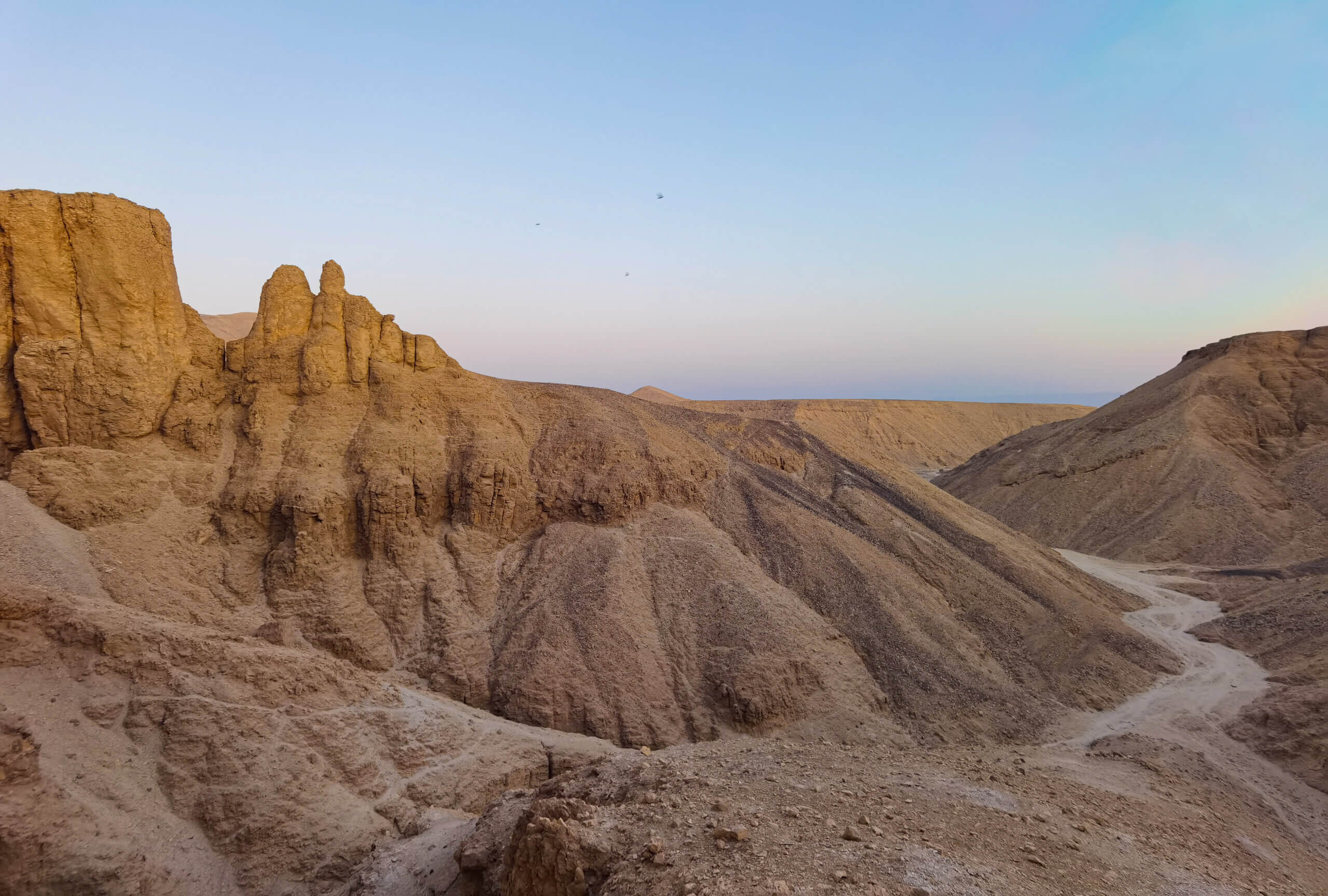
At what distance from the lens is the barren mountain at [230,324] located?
3189 inches

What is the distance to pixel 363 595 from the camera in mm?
24234

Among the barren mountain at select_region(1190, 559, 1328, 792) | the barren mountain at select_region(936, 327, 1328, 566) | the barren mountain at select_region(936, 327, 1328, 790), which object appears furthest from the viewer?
the barren mountain at select_region(936, 327, 1328, 566)

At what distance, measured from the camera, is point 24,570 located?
1839cm

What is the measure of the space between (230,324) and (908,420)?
86.5 metres

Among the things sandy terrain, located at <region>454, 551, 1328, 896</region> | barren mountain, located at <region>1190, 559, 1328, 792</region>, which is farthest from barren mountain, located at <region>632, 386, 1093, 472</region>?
sandy terrain, located at <region>454, 551, 1328, 896</region>

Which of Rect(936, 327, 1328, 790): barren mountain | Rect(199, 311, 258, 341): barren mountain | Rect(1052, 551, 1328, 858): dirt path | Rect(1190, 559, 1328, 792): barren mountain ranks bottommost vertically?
Rect(1052, 551, 1328, 858): dirt path

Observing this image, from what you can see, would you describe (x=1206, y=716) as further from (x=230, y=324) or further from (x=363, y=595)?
(x=230, y=324)

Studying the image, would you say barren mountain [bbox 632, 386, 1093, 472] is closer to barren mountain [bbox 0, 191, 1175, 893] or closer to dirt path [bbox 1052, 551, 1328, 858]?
dirt path [bbox 1052, 551, 1328, 858]

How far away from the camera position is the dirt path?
1825 cm

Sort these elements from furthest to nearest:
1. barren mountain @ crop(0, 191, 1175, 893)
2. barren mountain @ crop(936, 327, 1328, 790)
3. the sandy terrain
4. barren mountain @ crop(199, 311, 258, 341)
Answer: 1. barren mountain @ crop(199, 311, 258, 341)
2. barren mountain @ crop(936, 327, 1328, 790)
3. barren mountain @ crop(0, 191, 1175, 893)
4. the sandy terrain

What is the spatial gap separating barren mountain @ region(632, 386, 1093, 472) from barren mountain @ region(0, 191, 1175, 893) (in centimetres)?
5442

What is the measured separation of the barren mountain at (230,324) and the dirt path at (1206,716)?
275 ft

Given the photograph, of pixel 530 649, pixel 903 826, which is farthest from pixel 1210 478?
pixel 903 826

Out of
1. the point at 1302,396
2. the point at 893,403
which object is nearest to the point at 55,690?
the point at 1302,396
